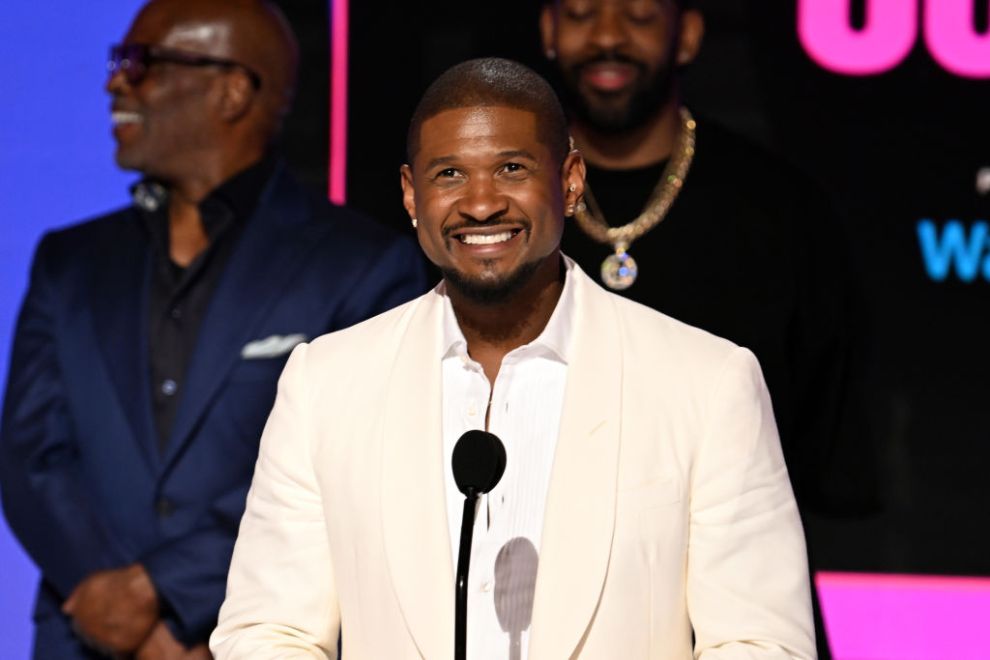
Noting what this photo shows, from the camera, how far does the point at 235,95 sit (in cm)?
417

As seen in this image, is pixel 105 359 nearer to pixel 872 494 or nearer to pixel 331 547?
pixel 331 547

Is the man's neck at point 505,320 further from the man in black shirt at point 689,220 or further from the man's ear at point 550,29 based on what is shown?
the man's ear at point 550,29

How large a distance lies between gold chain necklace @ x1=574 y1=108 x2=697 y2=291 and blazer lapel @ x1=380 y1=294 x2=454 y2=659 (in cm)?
120

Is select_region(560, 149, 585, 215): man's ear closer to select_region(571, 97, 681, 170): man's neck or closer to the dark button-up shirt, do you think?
select_region(571, 97, 681, 170): man's neck

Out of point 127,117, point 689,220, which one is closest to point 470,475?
point 689,220

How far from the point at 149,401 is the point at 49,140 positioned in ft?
4.02

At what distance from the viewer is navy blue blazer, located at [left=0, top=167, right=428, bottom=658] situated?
3775 mm

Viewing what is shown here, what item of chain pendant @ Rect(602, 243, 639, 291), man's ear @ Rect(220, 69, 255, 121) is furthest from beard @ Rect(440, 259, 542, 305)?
man's ear @ Rect(220, 69, 255, 121)

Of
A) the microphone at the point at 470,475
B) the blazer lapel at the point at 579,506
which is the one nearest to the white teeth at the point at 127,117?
the blazer lapel at the point at 579,506

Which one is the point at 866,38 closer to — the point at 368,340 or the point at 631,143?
the point at 631,143

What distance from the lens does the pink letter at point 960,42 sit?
14.4 ft

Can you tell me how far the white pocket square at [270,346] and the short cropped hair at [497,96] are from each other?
4.57 feet

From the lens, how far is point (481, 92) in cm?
243

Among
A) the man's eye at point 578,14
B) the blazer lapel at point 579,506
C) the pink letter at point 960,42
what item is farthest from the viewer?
the pink letter at point 960,42
